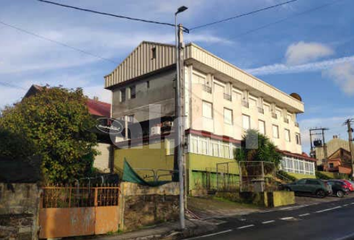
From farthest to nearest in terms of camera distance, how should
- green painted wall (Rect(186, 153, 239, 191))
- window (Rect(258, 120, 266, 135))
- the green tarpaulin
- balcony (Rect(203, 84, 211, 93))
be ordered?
1. window (Rect(258, 120, 266, 135))
2. balcony (Rect(203, 84, 211, 93))
3. green painted wall (Rect(186, 153, 239, 191))
4. the green tarpaulin

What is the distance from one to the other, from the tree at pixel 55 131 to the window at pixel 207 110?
12716mm

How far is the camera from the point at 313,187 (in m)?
26.3

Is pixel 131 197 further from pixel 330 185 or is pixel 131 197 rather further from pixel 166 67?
pixel 330 185

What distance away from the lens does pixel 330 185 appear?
1055 inches

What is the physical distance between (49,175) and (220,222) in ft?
25.5

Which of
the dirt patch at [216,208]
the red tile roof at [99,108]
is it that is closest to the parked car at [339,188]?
the dirt patch at [216,208]

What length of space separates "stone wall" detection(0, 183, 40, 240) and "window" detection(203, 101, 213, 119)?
61.4 feet

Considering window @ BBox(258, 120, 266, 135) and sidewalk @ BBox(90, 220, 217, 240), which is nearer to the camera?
sidewalk @ BBox(90, 220, 217, 240)

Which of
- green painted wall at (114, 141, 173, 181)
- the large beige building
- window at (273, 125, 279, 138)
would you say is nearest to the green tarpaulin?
the large beige building

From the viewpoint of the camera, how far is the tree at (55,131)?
15430 mm

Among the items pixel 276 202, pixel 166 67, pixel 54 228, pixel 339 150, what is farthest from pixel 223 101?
pixel 339 150

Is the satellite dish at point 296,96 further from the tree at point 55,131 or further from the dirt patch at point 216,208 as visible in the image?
the tree at point 55,131

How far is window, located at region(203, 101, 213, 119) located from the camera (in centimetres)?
2830

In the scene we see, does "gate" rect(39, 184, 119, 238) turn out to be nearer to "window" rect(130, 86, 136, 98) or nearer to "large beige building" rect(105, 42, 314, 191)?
"large beige building" rect(105, 42, 314, 191)
